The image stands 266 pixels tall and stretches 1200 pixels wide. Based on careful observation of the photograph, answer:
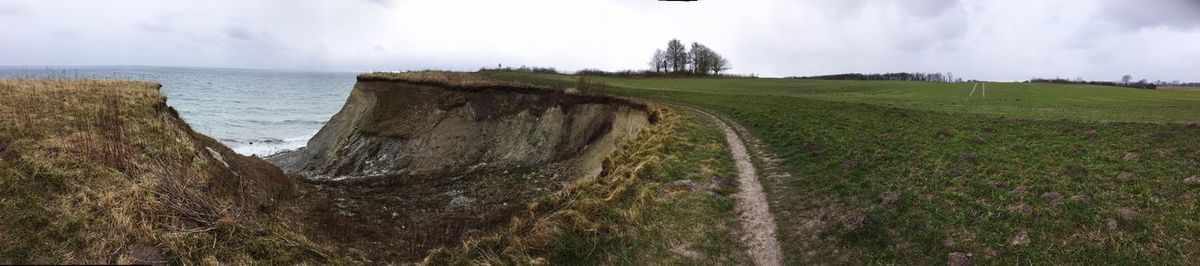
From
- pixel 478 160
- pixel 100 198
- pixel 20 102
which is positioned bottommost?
pixel 478 160

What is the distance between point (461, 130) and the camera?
28.0 meters

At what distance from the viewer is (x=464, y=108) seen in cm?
2878

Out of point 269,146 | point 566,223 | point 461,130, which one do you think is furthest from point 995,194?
point 269,146

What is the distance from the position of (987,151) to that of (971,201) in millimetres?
5491

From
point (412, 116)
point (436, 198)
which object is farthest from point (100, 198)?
point (412, 116)

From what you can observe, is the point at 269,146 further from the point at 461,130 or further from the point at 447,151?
the point at 447,151

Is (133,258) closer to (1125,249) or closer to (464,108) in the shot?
(1125,249)

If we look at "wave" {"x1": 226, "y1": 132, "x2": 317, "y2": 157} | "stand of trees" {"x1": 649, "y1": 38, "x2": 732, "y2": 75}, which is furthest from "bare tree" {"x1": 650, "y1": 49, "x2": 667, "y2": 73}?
"wave" {"x1": 226, "y1": 132, "x2": 317, "y2": 157}

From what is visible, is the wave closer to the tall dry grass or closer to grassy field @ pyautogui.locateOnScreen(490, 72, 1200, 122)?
grassy field @ pyautogui.locateOnScreen(490, 72, 1200, 122)

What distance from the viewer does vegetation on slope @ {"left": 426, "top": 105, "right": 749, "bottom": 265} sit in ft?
29.2

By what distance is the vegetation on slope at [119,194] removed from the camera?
7.36 m

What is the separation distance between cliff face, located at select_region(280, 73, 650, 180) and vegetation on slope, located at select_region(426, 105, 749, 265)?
979cm

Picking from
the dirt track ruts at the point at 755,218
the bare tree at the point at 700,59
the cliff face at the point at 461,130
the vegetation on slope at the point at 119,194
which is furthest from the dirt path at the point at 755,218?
the bare tree at the point at 700,59

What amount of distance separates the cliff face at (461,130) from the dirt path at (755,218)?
9.79m
